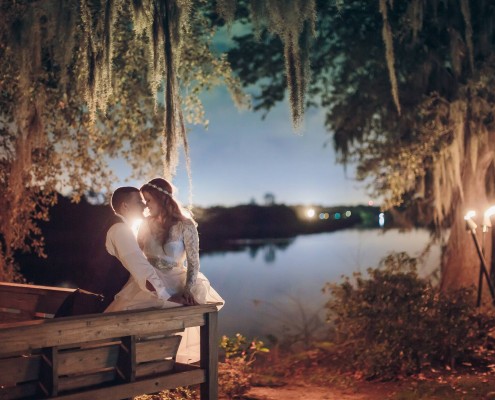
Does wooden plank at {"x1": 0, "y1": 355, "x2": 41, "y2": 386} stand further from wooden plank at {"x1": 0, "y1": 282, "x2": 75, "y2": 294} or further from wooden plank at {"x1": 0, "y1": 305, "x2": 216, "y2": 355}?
wooden plank at {"x1": 0, "y1": 282, "x2": 75, "y2": 294}

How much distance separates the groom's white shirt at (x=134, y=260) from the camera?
16.6 feet

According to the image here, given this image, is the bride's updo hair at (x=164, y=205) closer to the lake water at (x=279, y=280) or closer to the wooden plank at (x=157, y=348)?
the wooden plank at (x=157, y=348)

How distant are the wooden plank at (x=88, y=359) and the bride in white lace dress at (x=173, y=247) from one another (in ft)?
2.21

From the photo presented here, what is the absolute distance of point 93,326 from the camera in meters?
4.58

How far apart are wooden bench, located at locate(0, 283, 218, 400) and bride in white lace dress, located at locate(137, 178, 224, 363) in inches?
6.3

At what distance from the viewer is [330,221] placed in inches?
4013

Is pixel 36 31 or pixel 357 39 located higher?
pixel 357 39

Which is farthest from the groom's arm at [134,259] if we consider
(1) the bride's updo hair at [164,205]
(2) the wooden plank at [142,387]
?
(2) the wooden plank at [142,387]

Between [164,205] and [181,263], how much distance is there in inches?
17.8

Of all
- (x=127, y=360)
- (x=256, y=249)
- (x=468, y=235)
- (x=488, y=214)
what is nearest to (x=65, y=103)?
(x=127, y=360)

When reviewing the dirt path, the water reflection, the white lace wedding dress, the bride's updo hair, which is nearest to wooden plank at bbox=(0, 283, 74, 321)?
the white lace wedding dress

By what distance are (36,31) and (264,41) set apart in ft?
20.1

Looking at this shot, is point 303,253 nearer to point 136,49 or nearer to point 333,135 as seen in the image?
point 333,135

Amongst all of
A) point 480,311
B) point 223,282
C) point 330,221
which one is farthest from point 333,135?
point 330,221
